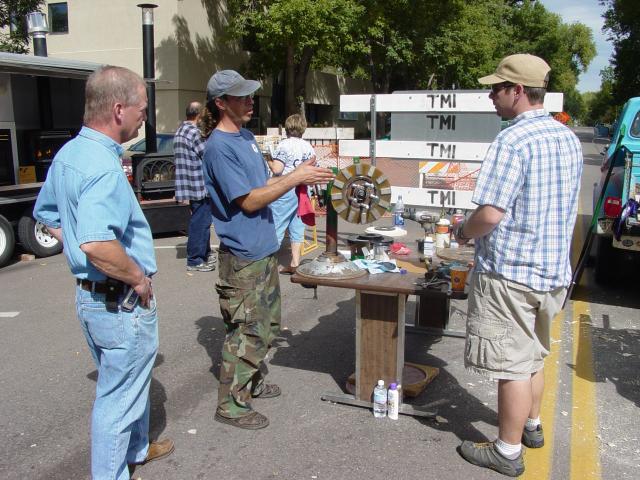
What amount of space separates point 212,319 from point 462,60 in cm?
2474

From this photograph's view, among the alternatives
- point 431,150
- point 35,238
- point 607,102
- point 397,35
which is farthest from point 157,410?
point 607,102

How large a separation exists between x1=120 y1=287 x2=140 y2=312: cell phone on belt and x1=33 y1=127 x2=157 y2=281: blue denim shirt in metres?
0.13

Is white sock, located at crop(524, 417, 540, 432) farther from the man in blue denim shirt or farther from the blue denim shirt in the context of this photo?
the blue denim shirt

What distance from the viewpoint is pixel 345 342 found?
16.4 ft

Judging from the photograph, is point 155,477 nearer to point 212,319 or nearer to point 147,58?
point 212,319

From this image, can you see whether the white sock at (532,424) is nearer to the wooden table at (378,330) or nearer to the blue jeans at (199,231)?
the wooden table at (378,330)

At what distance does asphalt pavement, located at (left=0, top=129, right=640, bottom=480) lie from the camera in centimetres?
320

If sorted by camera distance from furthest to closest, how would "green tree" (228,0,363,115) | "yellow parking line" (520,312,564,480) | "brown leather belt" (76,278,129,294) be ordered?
"green tree" (228,0,363,115), "yellow parking line" (520,312,564,480), "brown leather belt" (76,278,129,294)

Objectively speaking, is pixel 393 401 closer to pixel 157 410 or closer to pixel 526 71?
pixel 157 410

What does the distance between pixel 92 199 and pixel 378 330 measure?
191 centimetres

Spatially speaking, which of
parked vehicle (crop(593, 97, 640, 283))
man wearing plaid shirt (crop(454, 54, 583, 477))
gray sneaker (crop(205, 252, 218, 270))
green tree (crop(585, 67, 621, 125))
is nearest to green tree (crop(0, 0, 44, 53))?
gray sneaker (crop(205, 252, 218, 270))

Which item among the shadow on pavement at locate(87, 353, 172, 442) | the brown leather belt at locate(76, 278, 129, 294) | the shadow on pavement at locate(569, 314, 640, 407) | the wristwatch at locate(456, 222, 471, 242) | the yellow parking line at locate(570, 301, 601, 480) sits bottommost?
the shadow on pavement at locate(87, 353, 172, 442)

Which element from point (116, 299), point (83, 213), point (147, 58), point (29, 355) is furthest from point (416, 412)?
point (147, 58)

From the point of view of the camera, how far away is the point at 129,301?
8.49 feet
